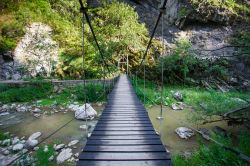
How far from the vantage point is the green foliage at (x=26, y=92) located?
9172 mm

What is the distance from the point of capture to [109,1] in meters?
14.5

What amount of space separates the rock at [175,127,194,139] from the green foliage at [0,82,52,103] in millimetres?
5610

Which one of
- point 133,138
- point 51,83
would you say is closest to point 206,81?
point 51,83

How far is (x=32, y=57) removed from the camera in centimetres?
1136

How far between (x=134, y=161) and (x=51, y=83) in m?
8.55

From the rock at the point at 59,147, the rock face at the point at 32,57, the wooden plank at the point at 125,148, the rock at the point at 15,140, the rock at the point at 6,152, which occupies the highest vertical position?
the rock face at the point at 32,57

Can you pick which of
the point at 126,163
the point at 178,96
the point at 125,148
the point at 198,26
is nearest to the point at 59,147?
the point at 125,148

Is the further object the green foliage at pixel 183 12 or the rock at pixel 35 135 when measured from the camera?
the green foliage at pixel 183 12

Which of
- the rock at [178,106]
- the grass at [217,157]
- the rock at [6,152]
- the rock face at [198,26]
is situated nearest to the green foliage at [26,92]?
the rock at [6,152]

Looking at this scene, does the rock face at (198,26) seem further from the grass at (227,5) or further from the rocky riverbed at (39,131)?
the rocky riverbed at (39,131)

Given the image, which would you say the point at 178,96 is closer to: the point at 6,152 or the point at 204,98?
the point at 204,98

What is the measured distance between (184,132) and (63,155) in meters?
3.25

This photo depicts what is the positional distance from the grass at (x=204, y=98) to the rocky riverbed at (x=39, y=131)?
8.67 feet

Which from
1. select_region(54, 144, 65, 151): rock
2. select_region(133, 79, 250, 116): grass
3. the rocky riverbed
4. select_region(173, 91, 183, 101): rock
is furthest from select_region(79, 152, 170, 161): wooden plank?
select_region(173, 91, 183, 101): rock
